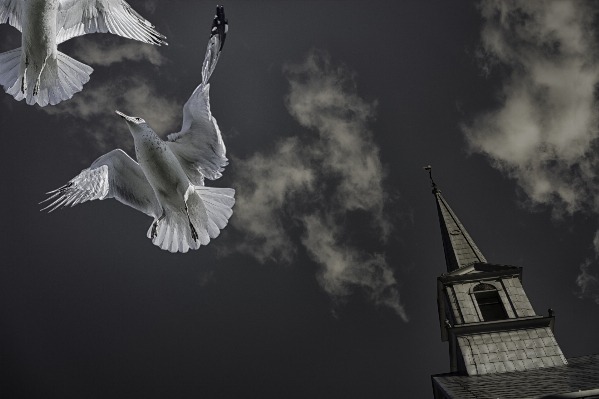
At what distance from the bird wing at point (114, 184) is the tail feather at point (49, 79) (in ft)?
4.99

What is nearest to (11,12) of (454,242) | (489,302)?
(489,302)

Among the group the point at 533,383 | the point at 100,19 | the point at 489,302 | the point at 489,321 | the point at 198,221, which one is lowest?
the point at 533,383

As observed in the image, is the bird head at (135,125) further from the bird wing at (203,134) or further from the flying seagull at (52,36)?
the flying seagull at (52,36)

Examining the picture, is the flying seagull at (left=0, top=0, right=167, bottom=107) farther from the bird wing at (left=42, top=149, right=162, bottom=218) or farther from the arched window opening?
the arched window opening

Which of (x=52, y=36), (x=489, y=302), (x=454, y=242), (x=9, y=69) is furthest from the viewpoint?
(x=454, y=242)

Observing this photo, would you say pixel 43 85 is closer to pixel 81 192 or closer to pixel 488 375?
pixel 81 192

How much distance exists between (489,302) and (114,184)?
1598 cm

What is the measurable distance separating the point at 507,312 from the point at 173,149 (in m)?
15.5

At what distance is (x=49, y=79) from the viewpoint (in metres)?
9.87

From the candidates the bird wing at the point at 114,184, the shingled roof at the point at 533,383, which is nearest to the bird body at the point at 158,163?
the bird wing at the point at 114,184

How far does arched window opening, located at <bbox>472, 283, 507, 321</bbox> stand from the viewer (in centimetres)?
1959

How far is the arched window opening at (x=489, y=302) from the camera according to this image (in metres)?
19.6

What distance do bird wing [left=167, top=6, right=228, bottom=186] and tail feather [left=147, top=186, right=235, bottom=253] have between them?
0.49 meters

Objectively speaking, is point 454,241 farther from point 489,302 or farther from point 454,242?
point 489,302
